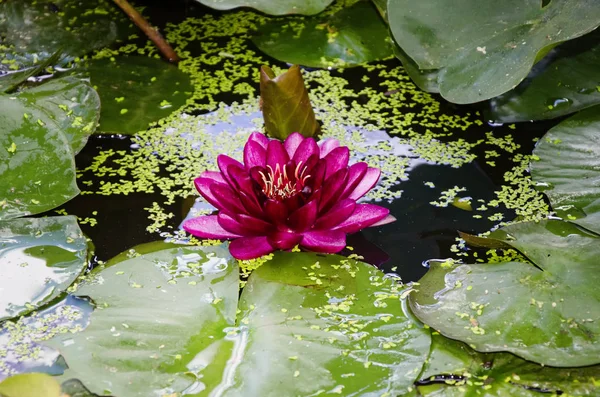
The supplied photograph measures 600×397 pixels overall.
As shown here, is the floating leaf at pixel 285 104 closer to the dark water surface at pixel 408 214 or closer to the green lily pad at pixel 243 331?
the dark water surface at pixel 408 214

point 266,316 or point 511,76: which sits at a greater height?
point 511,76

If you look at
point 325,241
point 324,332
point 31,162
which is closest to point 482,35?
point 325,241

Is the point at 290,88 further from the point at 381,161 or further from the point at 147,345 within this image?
the point at 147,345

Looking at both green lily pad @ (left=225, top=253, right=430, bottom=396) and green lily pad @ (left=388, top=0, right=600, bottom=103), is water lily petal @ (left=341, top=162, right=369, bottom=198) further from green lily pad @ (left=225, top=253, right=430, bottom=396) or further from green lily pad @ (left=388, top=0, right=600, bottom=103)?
green lily pad @ (left=388, top=0, right=600, bottom=103)

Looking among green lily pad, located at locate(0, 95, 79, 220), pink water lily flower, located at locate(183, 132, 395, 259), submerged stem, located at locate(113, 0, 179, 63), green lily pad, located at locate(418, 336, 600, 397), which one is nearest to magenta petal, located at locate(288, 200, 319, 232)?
pink water lily flower, located at locate(183, 132, 395, 259)

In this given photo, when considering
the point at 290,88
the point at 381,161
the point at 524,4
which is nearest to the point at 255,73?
the point at 290,88
